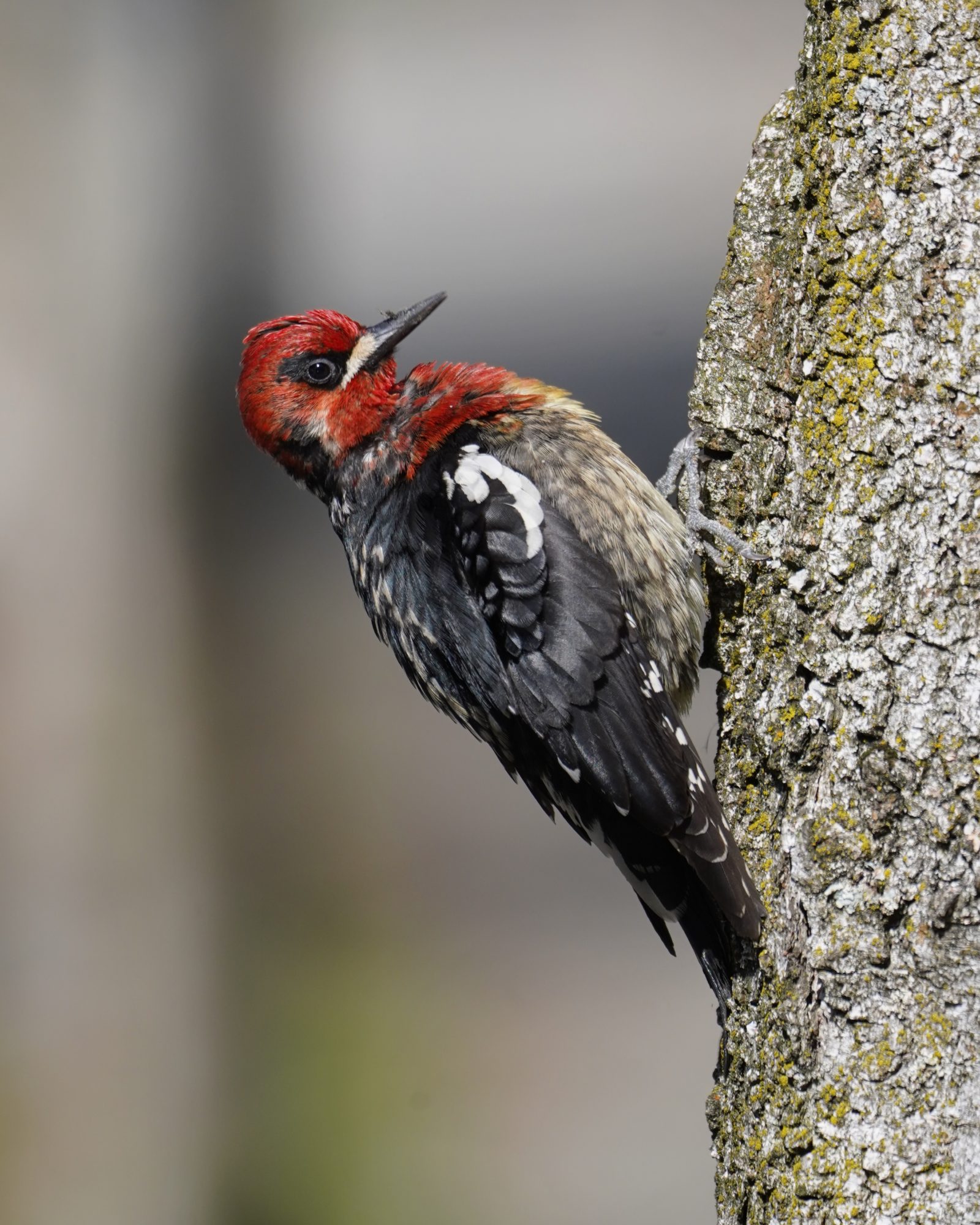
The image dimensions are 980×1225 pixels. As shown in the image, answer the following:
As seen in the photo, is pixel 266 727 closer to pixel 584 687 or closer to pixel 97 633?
pixel 97 633

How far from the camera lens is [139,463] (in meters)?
4.73

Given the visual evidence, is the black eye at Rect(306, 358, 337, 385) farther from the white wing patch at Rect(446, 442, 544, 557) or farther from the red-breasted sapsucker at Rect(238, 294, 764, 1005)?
the white wing patch at Rect(446, 442, 544, 557)

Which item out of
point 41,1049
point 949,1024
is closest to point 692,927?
point 949,1024

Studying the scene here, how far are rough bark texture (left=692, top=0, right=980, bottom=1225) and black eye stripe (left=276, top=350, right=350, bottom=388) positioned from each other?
3.72 ft

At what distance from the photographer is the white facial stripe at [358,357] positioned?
271cm

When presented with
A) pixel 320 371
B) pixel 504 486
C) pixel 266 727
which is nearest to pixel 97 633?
pixel 266 727

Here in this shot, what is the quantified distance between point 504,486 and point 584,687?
44 cm

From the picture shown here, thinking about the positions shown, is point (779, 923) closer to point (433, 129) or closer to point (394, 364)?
point (394, 364)

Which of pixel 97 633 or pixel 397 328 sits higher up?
pixel 397 328

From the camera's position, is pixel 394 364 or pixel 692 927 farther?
pixel 394 364

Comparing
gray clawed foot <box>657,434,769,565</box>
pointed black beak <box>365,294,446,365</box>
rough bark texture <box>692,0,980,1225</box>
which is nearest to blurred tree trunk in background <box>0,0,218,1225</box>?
pointed black beak <box>365,294,446,365</box>

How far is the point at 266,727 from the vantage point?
5.20m

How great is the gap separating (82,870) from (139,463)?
1675 mm

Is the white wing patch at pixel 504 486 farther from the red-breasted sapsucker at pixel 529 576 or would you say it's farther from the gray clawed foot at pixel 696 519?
the gray clawed foot at pixel 696 519
